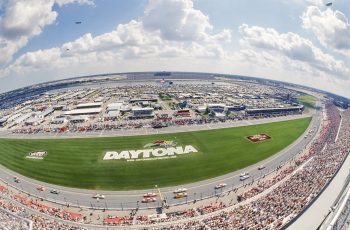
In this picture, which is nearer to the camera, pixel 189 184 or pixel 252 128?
pixel 189 184

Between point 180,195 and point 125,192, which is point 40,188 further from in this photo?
point 180,195

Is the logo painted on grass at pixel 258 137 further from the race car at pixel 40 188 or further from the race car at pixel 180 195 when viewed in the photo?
the race car at pixel 40 188

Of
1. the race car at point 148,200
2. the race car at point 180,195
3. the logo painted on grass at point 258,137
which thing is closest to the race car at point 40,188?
the race car at point 148,200

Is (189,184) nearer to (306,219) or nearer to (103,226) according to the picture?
(103,226)

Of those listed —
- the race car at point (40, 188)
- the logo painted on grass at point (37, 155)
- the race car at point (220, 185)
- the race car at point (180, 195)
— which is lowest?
the race car at point (40, 188)

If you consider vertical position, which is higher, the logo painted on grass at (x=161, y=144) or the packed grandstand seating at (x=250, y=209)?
the logo painted on grass at (x=161, y=144)

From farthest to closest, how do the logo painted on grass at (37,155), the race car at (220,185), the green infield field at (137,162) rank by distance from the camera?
the logo painted on grass at (37,155) → the green infield field at (137,162) → the race car at (220,185)

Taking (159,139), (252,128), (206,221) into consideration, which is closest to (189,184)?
(206,221)

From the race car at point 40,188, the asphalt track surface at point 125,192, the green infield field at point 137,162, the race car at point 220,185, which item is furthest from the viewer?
the green infield field at point 137,162
